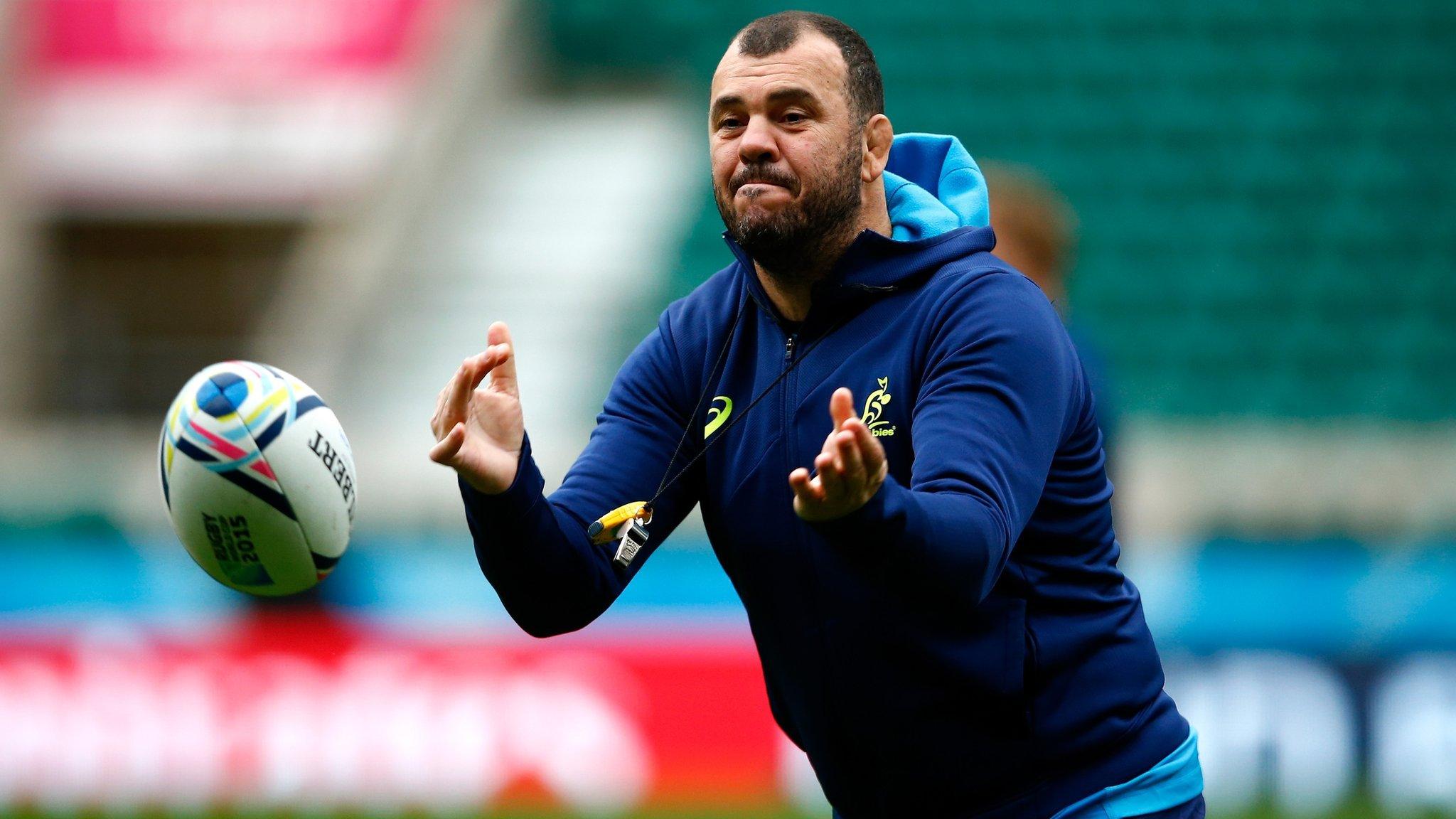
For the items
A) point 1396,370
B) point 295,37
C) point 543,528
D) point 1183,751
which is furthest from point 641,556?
point 295,37

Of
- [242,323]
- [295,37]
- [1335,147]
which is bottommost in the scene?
[242,323]

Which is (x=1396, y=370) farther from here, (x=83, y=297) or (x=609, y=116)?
(x=83, y=297)

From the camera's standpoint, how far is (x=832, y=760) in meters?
3.13

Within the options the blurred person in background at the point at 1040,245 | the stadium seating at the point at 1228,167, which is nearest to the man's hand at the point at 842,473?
the blurred person in background at the point at 1040,245

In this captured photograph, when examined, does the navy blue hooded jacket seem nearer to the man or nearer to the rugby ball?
the man

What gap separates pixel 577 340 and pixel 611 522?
10489 mm

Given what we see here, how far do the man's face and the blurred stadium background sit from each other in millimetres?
2476

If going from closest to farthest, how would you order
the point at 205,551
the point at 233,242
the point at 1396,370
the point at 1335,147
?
the point at 205,551 → the point at 1396,370 → the point at 1335,147 → the point at 233,242

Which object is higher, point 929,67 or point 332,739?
point 929,67

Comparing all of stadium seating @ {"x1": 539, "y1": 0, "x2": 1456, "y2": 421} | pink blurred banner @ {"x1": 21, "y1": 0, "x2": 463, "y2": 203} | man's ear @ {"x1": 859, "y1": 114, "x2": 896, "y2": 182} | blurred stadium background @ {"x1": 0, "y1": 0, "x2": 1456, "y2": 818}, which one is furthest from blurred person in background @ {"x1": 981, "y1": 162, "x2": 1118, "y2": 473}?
pink blurred banner @ {"x1": 21, "y1": 0, "x2": 463, "y2": 203}

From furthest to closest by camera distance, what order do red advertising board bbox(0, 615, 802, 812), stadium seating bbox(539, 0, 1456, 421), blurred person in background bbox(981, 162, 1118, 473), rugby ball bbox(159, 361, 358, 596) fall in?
Result: stadium seating bbox(539, 0, 1456, 421) < red advertising board bbox(0, 615, 802, 812) < blurred person in background bbox(981, 162, 1118, 473) < rugby ball bbox(159, 361, 358, 596)

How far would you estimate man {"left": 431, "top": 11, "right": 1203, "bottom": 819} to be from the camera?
293cm

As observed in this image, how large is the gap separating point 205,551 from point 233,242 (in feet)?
43.1

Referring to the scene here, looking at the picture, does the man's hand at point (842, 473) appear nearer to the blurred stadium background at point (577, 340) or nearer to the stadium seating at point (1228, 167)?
the blurred stadium background at point (577, 340)
